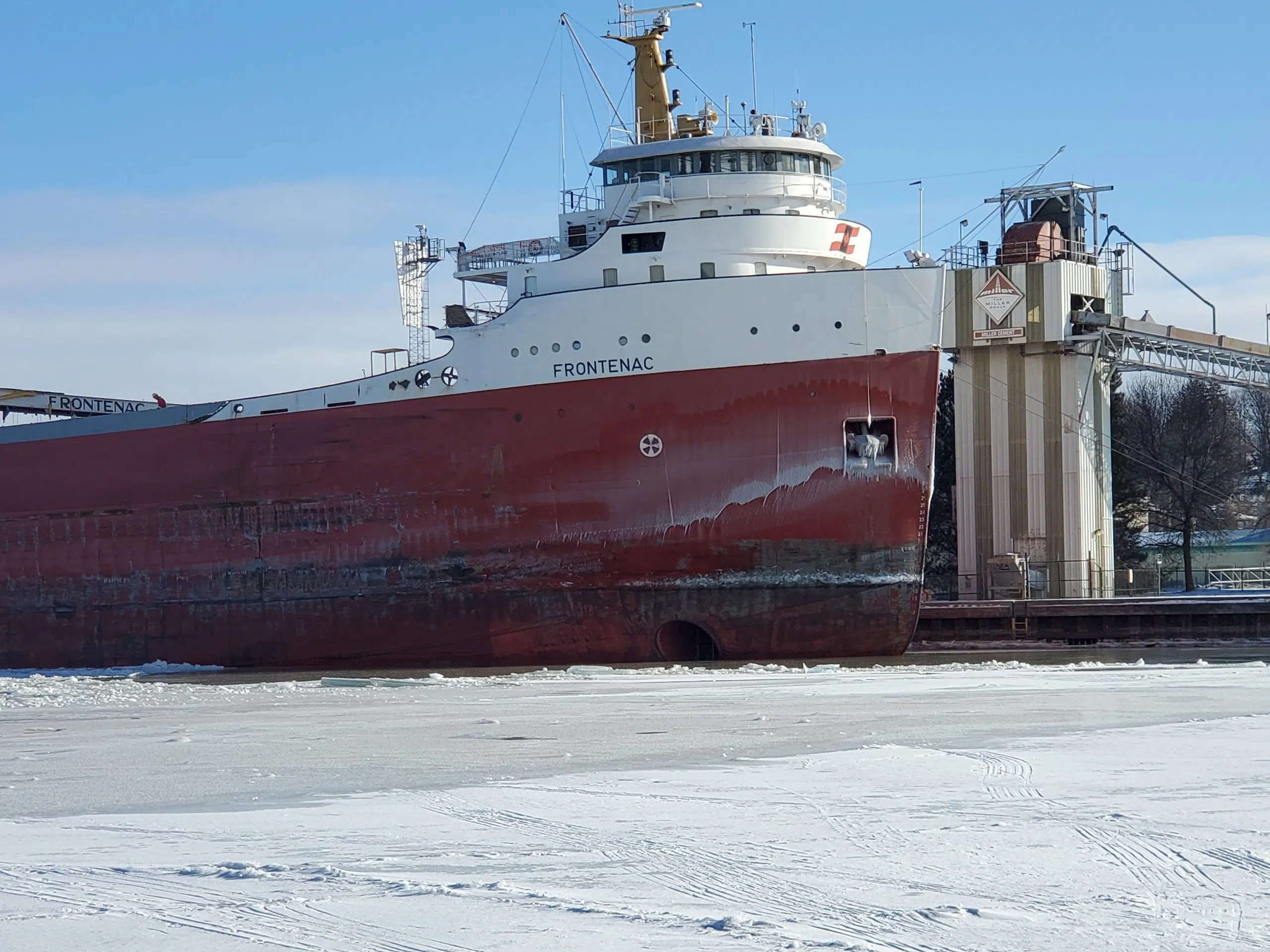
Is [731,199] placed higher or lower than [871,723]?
higher

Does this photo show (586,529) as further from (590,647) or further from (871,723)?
(871,723)

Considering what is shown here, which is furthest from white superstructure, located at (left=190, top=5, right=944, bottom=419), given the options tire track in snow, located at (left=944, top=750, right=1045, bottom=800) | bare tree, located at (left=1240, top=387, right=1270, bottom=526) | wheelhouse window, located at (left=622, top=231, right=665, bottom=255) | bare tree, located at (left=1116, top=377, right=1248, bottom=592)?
bare tree, located at (left=1240, top=387, right=1270, bottom=526)

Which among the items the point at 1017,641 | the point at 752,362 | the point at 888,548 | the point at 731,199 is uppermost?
the point at 731,199

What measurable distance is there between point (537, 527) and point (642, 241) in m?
4.58

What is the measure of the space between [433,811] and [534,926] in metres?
2.35

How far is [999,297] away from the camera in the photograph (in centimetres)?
2672

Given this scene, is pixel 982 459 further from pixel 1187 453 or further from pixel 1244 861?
pixel 1244 861

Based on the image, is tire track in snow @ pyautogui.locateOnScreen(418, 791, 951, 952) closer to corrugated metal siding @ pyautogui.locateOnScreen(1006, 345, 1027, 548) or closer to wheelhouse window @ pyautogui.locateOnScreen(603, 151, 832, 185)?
wheelhouse window @ pyautogui.locateOnScreen(603, 151, 832, 185)

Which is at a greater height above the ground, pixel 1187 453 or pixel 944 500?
pixel 1187 453

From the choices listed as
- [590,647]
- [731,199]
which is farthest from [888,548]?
[731,199]

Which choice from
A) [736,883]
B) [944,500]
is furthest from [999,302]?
[736,883]

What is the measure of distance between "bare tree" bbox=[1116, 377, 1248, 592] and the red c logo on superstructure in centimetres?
1962

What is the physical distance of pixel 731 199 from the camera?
20.2m

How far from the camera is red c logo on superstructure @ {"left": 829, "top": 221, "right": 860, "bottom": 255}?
792 inches
